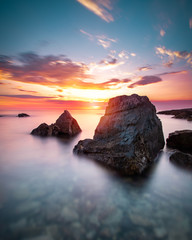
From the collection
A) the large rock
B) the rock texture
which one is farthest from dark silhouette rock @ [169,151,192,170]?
the rock texture

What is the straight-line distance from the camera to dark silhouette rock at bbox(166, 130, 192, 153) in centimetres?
970

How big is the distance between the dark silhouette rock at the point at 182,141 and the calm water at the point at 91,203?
3.47 metres

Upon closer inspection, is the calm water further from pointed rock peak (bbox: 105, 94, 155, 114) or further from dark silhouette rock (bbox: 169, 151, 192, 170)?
pointed rock peak (bbox: 105, 94, 155, 114)

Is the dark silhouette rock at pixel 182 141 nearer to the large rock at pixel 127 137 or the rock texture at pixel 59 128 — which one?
the large rock at pixel 127 137

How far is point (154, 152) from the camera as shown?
860 centimetres

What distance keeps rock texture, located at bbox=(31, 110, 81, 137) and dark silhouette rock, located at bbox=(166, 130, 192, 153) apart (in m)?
9.80

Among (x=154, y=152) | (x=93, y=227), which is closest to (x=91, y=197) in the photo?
(x=93, y=227)

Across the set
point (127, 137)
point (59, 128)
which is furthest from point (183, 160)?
point (59, 128)

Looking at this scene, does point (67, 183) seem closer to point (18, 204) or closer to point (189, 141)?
point (18, 204)

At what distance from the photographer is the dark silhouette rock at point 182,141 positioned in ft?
31.8

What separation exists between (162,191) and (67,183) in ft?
12.0

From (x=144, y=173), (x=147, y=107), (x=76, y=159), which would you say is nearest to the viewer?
(x=144, y=173)

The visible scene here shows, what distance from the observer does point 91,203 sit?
168 inches

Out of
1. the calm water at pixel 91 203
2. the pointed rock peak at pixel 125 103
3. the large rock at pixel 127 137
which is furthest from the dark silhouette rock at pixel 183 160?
the pointed rock peak at pixel 125 103
